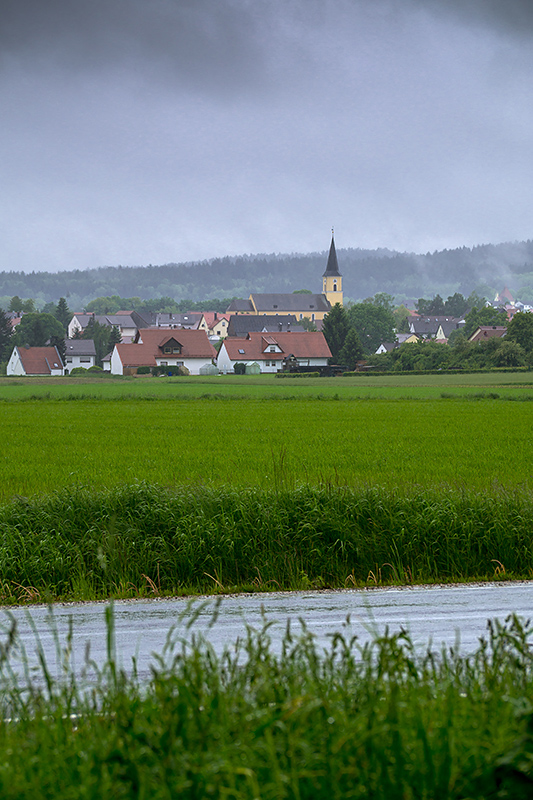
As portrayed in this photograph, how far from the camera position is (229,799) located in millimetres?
2576

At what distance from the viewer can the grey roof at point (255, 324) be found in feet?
552

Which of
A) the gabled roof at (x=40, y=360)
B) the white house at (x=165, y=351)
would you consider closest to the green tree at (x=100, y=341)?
the gabled roof at (x=40, y=360)

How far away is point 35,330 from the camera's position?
13412 cm

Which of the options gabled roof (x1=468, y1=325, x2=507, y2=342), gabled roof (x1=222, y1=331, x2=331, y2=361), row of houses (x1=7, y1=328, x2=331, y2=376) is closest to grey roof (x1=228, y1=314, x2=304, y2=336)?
row of houses (x1=7, y1=328, x2=331, y2=376)

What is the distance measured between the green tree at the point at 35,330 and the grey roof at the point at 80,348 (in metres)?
3.93

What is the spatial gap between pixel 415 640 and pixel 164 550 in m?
3.90

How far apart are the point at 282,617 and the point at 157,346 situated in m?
109

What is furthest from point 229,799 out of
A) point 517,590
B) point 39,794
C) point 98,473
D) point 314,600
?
point 98,473

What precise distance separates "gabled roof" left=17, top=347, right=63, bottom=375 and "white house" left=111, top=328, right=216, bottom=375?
11.8 meters

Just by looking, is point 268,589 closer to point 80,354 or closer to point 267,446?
→ point 267,446

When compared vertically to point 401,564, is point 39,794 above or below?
above

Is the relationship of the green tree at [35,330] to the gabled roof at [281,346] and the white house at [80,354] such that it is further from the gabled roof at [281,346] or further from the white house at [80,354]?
the gabled roof at [281,346]

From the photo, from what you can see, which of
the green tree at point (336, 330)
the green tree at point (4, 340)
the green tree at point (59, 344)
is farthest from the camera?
the green tree at point (4, 340)

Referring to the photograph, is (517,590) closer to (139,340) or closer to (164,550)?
(164,550)
